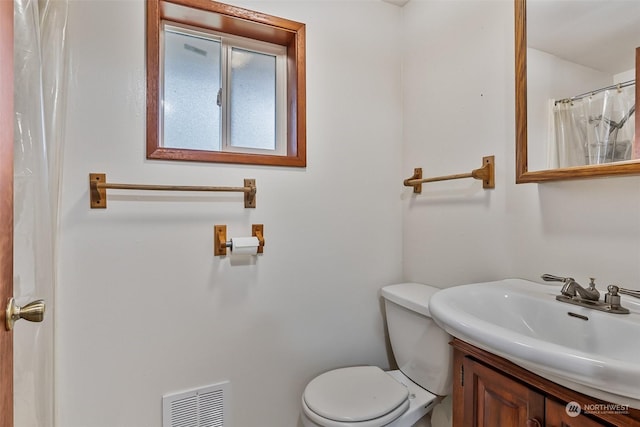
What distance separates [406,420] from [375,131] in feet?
4.34

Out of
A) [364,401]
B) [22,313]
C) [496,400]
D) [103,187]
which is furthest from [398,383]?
[103,187]

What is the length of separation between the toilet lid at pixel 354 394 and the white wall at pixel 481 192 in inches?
20.7

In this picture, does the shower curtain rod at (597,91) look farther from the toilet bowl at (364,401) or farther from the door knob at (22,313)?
the door knob at (22,313)

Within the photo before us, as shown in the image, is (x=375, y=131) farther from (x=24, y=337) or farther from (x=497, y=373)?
(x=24, y=337)

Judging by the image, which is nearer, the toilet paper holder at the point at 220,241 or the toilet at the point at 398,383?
the toilet at the point at 398,383

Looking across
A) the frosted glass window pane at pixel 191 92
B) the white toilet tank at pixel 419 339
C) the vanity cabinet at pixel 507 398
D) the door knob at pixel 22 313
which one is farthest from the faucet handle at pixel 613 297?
the frosted glass window pane at pixel 191 92

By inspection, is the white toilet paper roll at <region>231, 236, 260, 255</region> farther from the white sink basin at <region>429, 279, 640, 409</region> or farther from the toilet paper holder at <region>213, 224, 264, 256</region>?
the white sink basin at <region>429, 279, 640, 409</region>

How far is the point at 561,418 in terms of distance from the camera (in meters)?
0.70

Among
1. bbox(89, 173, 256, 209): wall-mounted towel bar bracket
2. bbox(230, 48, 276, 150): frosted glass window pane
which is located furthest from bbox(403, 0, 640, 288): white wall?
bbox(89, 173, 256, 209): wall-mounted towel bar bracket

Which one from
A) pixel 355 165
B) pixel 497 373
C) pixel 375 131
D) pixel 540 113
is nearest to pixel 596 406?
pixel 497 373

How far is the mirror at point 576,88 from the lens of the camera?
35.2 inches

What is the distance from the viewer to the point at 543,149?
1.08 m

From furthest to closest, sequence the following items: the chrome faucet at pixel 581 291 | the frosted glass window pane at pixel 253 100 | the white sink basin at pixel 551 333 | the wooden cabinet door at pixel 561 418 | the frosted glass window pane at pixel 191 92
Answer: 1. the frosted glass window pane at pixel 253 100
2. the frosted glass window pane at pixel 191 92
3. the chrome faucet at pixel 581 291
4. the wooden cabinet door at pixel 561 418
5. the white sink basin at pixel 551 333

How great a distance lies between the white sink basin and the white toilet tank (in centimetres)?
25
